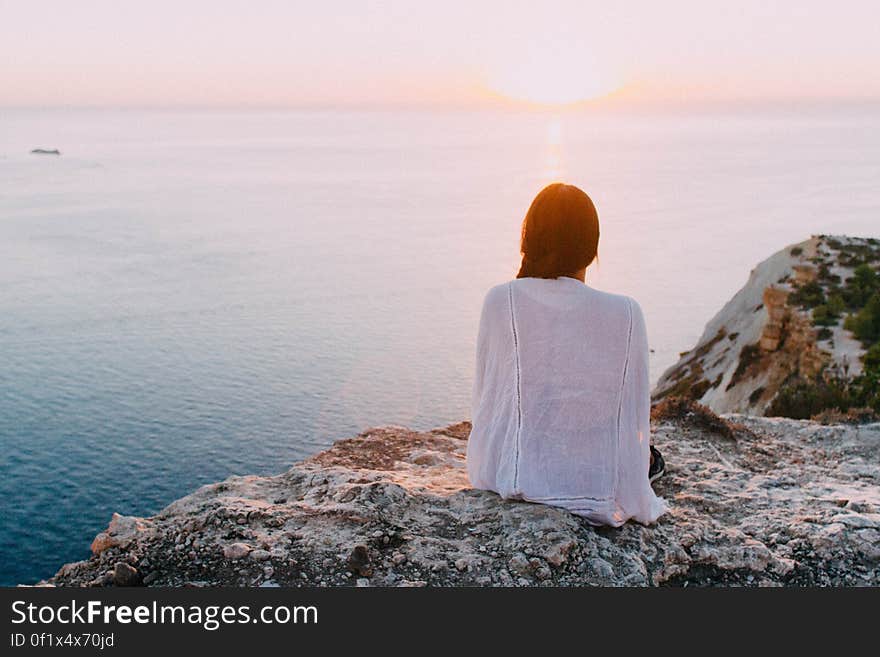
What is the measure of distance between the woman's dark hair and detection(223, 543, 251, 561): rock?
9.85ft

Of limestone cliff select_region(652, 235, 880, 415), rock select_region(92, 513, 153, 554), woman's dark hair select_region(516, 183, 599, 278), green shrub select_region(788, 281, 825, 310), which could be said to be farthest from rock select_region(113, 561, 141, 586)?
green shrub select_region(788, 281, 825, 310)

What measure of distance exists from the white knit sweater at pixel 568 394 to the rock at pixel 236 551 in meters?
2.10

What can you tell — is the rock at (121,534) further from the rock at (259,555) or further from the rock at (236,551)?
the rock at (259,555)

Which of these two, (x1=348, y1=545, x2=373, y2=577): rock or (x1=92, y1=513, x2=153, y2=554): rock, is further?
(x1=92, y1=513, x2=153, y2=554): rock

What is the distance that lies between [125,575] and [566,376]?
3533mm

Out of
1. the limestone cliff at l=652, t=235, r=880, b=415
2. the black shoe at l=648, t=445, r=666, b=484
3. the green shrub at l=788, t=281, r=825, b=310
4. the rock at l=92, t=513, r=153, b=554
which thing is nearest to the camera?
the rock at l=92, t=513, r=153, b=554

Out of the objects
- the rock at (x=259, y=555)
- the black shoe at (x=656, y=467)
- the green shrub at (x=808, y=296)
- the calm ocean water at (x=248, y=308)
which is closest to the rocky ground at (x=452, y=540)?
the rock at (x=259, y=555)

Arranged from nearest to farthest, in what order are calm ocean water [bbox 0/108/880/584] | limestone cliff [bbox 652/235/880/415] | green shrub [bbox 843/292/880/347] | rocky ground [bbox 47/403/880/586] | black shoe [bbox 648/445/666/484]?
rocky ground [bbox 47/403/880/586] → black shoe [bbox 648/445/666/484] → green shrub [bbox 843/292/880/347] → limestone cliff [bbox 652/235/880/415] → calm ocean water [bbox 0/108/880/584]

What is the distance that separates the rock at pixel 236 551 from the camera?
6.20 metres

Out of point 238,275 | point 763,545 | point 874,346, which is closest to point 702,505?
point 763,545

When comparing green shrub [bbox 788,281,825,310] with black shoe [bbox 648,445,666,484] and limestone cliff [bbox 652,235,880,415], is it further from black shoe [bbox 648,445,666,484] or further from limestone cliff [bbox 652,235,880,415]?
black shoe [bbox 648,445,666,484]

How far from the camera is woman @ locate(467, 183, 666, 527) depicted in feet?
20.6

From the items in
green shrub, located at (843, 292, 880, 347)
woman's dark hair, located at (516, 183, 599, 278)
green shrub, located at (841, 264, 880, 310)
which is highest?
woman's dark hair, located at (516, 183, 599, 278)

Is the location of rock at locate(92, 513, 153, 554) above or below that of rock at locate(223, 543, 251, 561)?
below
